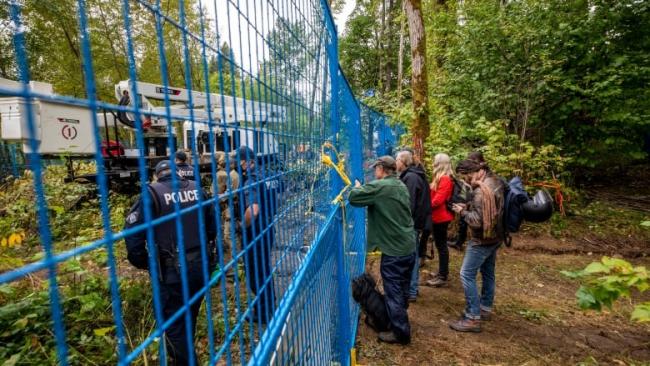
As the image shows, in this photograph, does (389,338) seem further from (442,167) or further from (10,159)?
(10,159)

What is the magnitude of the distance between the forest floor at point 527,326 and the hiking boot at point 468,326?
0.22 feet

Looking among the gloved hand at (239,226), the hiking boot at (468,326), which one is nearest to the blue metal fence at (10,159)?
the gloved hand at (239,226)

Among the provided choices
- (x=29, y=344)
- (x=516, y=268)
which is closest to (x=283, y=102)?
(x=29, y=344)

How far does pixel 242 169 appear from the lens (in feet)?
5.31

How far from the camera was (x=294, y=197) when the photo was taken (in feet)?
5.85

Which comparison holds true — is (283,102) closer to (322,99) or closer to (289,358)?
(322,99)

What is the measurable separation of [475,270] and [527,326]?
1028mm

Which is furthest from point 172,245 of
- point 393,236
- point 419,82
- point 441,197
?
point 419,82

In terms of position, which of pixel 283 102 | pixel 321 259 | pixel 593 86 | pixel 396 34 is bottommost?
pixel 321 259

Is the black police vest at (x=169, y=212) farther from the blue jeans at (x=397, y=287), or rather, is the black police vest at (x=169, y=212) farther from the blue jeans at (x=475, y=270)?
the blue jeans at (x=475, y=270)

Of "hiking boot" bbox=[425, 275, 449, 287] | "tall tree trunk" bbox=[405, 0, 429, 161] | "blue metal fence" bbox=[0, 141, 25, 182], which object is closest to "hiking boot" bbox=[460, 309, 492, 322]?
"hiking boot" bbox=[425, 275, 449, 287]

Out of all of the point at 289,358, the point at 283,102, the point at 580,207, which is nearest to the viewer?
the point at 289,358

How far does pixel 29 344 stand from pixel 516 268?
635cm

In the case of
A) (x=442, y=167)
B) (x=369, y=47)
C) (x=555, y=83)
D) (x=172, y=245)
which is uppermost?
(x=369, y=47)
